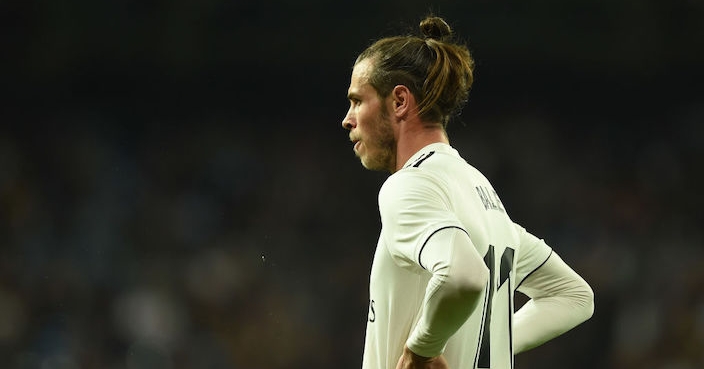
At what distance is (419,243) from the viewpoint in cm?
181

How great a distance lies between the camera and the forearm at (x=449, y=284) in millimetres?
1758

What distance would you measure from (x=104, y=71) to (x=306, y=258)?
2.01 m

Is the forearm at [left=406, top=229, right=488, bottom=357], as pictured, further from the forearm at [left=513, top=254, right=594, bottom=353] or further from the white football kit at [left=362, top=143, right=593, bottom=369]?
the forearm at [left=513, top=254, right=594, bottom=353]

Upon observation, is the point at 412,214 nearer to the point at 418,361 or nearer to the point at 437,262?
the point at 437,262

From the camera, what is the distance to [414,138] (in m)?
2.15

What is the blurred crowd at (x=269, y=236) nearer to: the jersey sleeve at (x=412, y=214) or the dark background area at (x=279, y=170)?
the dark background area at (x=279, y=170)

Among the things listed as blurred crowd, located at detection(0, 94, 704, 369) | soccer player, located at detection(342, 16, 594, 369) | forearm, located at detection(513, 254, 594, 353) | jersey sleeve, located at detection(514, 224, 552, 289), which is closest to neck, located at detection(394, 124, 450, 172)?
soccer player, located at detection(342, 16, 594, 369)

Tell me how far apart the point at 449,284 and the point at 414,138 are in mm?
489

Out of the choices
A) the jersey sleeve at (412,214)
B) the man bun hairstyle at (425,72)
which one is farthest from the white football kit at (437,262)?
the man bun hairstyle at (425,72)

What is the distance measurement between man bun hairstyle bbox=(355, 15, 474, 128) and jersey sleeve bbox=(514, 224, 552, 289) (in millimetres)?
343

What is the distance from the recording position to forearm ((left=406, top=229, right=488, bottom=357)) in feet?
5.77

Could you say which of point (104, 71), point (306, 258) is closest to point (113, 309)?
point (306, 258)

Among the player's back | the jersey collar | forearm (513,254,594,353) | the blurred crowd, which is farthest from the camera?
the blurred crowd

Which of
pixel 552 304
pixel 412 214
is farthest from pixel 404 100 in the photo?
pixel 552 304
